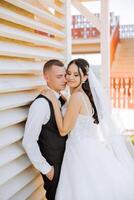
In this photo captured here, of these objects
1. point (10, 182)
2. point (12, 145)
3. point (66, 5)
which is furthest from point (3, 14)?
point (66, 5)

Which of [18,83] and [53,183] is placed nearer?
[18,83]

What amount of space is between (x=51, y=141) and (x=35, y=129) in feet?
0.75

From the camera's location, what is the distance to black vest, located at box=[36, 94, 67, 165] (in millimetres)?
2792

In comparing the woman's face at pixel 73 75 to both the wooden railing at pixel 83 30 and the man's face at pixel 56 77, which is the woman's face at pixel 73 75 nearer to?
the man's face at pixel 56 77

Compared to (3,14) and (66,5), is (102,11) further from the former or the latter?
(3,14)

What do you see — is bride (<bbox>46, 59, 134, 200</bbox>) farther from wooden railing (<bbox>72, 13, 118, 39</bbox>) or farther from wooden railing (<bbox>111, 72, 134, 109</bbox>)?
wooden railing (<bbox>72, 13, 118, 39</bbox>)

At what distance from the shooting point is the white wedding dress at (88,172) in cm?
288

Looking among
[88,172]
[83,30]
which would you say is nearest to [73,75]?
[88,172]

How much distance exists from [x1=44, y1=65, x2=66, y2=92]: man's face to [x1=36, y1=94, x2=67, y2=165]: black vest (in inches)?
6.0

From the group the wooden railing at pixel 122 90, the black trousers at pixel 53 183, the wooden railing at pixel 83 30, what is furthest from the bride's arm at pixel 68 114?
the wooden railing at pixel 83 30

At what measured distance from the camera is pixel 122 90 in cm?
1240

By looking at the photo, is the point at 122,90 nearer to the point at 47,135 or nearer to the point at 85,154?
the point at 85,154

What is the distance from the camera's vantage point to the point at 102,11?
5309mm

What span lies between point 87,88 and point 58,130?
441 millimetres
